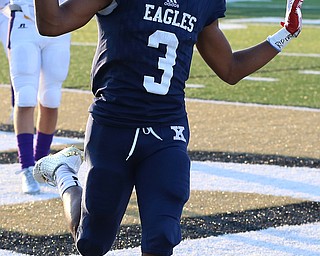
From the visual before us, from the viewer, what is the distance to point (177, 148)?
12.4ft

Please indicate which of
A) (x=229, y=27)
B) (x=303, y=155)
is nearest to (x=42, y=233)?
(x=303, y=155)

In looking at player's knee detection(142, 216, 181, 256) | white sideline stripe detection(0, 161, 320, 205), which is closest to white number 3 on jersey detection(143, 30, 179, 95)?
player's knee detection(142, 216, 181, 256)

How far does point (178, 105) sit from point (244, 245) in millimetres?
1247

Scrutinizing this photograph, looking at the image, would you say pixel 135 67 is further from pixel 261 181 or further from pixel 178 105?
pixel 261 181

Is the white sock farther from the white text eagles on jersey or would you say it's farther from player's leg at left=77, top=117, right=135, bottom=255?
the white text eagles on jersey

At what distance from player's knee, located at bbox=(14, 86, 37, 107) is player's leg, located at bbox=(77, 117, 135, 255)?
2273 millimetres

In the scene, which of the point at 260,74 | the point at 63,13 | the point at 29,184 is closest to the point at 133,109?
the point at 63,13

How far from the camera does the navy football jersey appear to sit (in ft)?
12.4

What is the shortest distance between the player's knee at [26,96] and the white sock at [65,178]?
1.73 m

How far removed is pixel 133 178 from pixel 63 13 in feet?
2.22

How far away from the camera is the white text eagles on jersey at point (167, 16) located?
3787 mm

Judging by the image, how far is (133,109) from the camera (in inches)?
148

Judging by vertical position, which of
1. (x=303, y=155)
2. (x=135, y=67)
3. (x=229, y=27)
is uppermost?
(x=135, y=67)

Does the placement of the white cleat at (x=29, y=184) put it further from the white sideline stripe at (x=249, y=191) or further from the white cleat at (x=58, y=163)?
the white cleat at (x=58, y=163)
